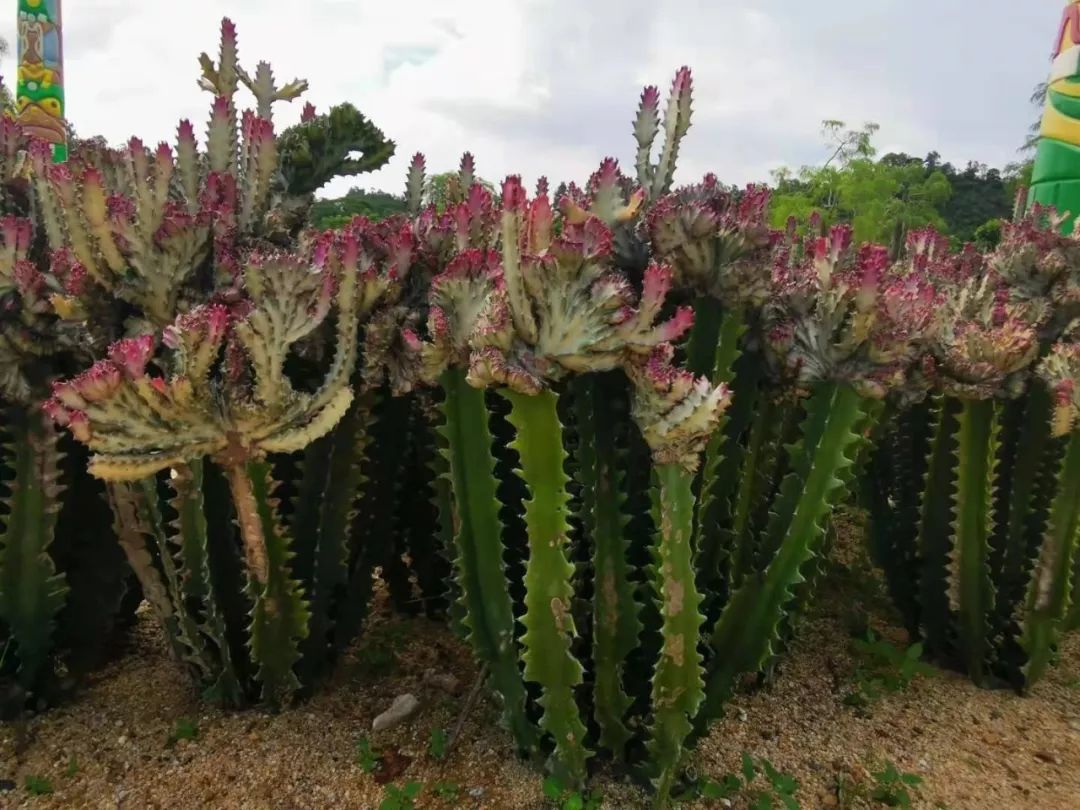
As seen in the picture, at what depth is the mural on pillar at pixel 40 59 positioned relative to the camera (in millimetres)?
14258

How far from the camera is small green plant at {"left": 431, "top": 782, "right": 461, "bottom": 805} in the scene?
205 cm

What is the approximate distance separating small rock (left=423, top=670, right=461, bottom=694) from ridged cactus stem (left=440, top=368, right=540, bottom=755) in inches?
15.9

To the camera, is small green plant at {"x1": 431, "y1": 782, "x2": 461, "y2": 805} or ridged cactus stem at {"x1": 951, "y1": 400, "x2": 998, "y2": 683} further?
ridged cactus stem at {"x1": 951, "y1": 400, "x2": 998, "y2": 683}

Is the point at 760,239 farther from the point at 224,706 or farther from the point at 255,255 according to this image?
the point at 224,706

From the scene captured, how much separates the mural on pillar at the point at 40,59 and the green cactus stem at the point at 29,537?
14191 millimetres

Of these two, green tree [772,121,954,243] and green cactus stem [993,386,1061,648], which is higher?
green tree [772,121,954,243]

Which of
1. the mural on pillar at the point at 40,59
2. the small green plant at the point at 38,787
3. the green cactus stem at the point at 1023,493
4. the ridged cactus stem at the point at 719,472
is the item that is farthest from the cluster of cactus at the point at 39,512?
the mural on pillar at the point at 40,59

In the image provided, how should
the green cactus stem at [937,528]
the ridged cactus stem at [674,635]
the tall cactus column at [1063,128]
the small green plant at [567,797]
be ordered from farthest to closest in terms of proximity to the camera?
the tall cactus column at [1063,128], the green cactus stem at [937,528], the small green plant at [567,797], the ridged cactus stem at [674,635]

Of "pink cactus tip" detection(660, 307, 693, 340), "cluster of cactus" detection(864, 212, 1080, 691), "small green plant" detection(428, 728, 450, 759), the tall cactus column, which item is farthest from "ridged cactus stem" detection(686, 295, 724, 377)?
the tall cactus column

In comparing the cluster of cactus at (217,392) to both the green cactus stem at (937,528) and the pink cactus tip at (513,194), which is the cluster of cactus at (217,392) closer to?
the pink cactus tip at (513,194)

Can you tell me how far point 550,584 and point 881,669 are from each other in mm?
1537

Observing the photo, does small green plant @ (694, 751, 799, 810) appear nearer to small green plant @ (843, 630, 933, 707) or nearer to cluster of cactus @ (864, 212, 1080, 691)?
small green plant @ (843, 630, 933, 707)

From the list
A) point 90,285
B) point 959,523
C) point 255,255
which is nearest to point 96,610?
point 90,285

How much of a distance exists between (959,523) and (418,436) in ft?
5.47
